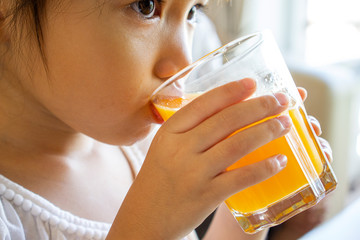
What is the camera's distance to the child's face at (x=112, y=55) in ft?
2.43

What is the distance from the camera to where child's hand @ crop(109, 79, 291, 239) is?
1.98ft

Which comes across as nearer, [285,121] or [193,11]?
[285,121]

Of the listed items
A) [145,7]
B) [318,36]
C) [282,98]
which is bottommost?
[318,36]

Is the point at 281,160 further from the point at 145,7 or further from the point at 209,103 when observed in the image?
the point at 145,7

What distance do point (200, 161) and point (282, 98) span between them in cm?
14

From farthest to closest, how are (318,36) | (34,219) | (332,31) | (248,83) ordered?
(318,36), (332,31), (34,219), (248,83)

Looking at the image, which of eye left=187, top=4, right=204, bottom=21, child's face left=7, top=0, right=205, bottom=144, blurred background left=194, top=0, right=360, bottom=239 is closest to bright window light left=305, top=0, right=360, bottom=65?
blurred background left=194, top=0, right=360, bottom=239

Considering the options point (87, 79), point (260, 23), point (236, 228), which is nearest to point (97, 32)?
point (87, 79)

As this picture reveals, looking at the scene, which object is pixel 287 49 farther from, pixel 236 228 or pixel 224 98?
pixel 224 98

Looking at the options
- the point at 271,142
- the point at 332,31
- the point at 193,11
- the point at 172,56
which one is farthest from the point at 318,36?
the point at 271,142

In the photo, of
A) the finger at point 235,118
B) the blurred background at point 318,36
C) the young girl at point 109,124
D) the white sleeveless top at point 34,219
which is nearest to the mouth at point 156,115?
the young girl at point 109,124

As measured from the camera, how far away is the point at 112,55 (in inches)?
29.6

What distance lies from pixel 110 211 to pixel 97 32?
41 centimetres

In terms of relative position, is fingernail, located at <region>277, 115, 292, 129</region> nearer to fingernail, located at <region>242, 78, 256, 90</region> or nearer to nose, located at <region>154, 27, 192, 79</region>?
fingernail, located at <region>242, 78, 256, 90</region>
